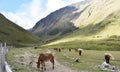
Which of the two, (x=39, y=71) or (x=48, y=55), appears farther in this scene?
(x=48, y=55)

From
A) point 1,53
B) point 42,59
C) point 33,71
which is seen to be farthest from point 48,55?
point 1,53

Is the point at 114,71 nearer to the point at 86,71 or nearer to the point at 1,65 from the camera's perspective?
the point at 86,71

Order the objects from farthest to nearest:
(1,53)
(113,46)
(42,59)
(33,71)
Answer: (113,46) < (42,59) < (33,71) < (1,53)

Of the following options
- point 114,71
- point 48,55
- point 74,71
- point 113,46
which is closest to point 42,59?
point 48,55

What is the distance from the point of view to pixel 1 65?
17.7m

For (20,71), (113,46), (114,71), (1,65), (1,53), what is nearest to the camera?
(1,65)

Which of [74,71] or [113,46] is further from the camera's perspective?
[113,46]

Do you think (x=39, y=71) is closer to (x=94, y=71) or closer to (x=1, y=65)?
(x=94, y=71)

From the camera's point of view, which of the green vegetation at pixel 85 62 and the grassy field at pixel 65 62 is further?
the green vegetation at pixel 85 62

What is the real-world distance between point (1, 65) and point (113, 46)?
180969 millimetres

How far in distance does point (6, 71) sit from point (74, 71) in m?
21.0

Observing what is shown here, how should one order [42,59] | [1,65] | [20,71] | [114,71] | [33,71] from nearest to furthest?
[1,65] < [20,71] < [33,71] < [42,59] < [114,71]

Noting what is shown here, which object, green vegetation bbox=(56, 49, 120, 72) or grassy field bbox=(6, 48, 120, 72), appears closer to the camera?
grassy field bbox=(6, 48, 120, 72)

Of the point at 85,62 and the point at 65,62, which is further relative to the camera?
the point at 85,62
